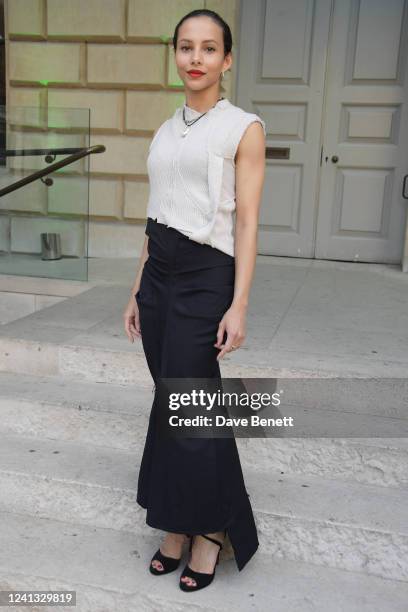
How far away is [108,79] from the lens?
5785 mm

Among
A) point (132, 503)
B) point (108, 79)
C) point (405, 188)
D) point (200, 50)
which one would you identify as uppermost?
point (108, 79)

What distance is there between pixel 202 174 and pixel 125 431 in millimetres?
1379

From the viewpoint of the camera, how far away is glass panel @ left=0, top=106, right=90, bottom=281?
492cm

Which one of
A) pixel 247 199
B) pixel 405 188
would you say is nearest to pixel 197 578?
pixel 247 199

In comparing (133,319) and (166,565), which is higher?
(133,319)

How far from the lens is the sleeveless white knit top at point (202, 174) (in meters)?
1.85

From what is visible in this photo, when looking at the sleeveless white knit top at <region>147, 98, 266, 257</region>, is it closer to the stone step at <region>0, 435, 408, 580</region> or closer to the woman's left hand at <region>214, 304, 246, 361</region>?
the woman's left hand at <region>214, 304, 246, 361</region>

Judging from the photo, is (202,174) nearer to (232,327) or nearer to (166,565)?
(232,327)

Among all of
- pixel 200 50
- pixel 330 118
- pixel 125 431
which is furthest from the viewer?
pixel 330 118

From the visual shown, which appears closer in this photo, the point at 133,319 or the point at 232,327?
the point at 232,327

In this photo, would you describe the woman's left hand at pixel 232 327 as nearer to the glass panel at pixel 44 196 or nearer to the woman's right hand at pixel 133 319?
the woman's right hand at pixel 133 319

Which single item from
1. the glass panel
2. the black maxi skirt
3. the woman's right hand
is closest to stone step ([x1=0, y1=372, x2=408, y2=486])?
the black maxi skirt

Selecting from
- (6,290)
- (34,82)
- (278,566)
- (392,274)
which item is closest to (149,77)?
(34,82)

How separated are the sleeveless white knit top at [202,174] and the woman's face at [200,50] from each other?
10cm
